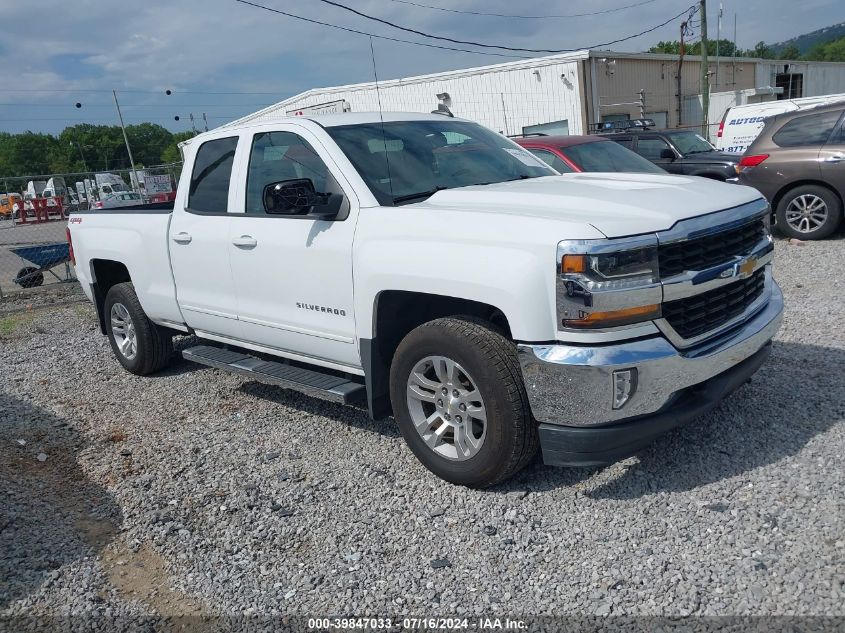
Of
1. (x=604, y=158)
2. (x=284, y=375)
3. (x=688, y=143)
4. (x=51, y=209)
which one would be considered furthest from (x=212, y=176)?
(x=51, y=209)

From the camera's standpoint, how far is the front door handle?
4605mm

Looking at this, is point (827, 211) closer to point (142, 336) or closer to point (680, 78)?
point (142, 336)

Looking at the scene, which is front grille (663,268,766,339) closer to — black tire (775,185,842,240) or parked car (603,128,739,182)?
black tire (775,185,842,240)

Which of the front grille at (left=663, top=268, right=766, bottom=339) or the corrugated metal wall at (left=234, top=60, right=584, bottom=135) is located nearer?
the front grille at (left=663, top=268, right=766, bottom=339)

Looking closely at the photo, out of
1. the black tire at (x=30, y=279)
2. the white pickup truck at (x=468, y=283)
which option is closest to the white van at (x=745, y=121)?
the white pickup truck at (x=468, y=283)

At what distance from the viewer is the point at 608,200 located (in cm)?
350

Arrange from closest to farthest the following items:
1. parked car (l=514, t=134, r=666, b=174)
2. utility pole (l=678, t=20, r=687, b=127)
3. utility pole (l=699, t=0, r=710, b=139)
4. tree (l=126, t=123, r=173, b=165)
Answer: parked car (l=514, t=134, r=666, b=174) < utility pole (l=699, t=0, r=710, b=139) < utility pole (l=678, t=20, r=687, b=127) < tree (l=126, t=123, r=173, b=165)

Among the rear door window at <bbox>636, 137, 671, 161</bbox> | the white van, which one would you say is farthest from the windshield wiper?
the white van

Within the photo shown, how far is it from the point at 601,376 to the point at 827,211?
818 cm

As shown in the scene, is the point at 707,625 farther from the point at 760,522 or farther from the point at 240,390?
the point at 240,390

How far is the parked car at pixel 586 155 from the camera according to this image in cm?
954

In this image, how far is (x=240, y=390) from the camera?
5867 mm

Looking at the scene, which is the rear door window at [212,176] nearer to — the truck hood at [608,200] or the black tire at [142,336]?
the black tire at [142,336]

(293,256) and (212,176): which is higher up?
(212,176)
